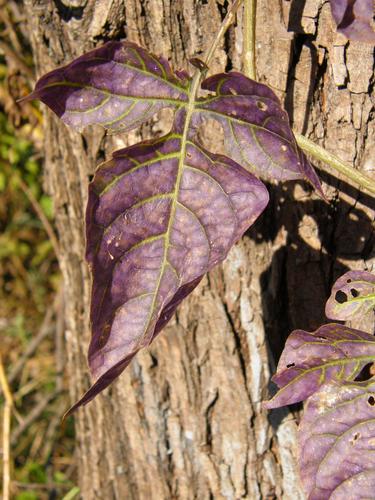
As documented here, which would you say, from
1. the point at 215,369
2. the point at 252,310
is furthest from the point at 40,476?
the point at 252,310

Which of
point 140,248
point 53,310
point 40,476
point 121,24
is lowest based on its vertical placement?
point 40,476

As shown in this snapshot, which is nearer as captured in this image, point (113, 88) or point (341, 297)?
point (113, 88)

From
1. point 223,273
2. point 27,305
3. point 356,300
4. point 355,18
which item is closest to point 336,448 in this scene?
point 356,300

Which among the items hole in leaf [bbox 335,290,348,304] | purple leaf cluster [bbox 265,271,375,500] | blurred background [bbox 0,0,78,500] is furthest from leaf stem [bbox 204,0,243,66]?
blurred background [bbox 0,0,78,500]

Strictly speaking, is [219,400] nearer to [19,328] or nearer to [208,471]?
[208,471]

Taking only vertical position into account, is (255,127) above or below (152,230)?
above

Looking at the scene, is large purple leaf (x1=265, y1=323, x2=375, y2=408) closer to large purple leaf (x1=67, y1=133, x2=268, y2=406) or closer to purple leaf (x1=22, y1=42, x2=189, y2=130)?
large purple leaf (x1=67, y1=133, x2=268, y2=406)

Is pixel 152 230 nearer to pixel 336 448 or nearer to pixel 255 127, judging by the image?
pixel 255 127
